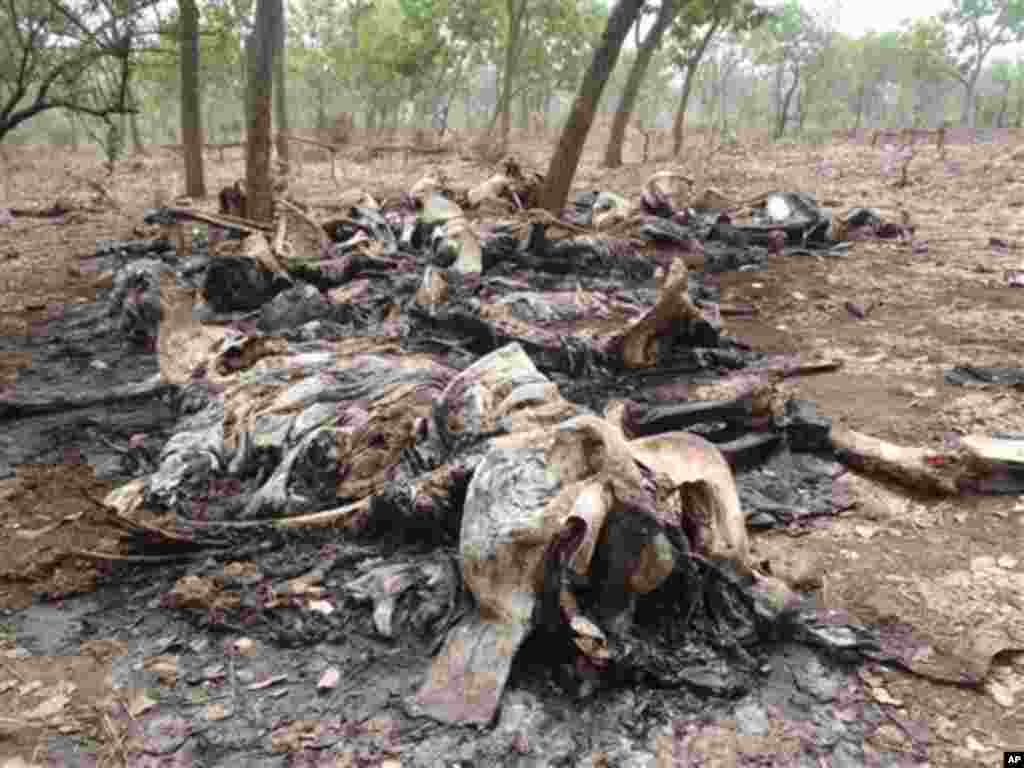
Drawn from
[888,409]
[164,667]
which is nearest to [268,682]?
[164,667]

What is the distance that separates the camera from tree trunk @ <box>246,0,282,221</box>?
7.32m

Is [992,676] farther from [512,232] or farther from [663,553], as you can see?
[512,232]

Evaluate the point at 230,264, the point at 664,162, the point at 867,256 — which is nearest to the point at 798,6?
the point at 664,162

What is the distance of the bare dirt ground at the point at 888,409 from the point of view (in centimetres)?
232

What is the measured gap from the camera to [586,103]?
26.8ft

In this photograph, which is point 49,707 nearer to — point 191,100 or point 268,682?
point 268,682

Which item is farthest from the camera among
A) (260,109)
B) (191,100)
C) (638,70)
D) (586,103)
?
(638,70)

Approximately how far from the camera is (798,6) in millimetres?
30609

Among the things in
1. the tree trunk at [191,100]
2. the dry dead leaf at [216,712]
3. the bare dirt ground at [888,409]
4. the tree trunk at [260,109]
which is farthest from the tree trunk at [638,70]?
the dry dead leaf at [216,712]

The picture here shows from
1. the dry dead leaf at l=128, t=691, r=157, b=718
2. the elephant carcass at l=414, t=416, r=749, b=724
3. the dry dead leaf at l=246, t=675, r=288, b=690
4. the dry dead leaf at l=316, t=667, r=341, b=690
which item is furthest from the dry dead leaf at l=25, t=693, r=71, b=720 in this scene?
the elephant carcass at l=414, t=416, r=749, b=724

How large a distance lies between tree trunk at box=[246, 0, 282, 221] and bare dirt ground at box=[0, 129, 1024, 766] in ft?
6.34

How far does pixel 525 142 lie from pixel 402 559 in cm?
2152

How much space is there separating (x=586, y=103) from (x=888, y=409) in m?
5.26

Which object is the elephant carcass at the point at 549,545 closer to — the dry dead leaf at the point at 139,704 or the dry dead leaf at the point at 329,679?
the dry dead leaf at the point at 329,679
